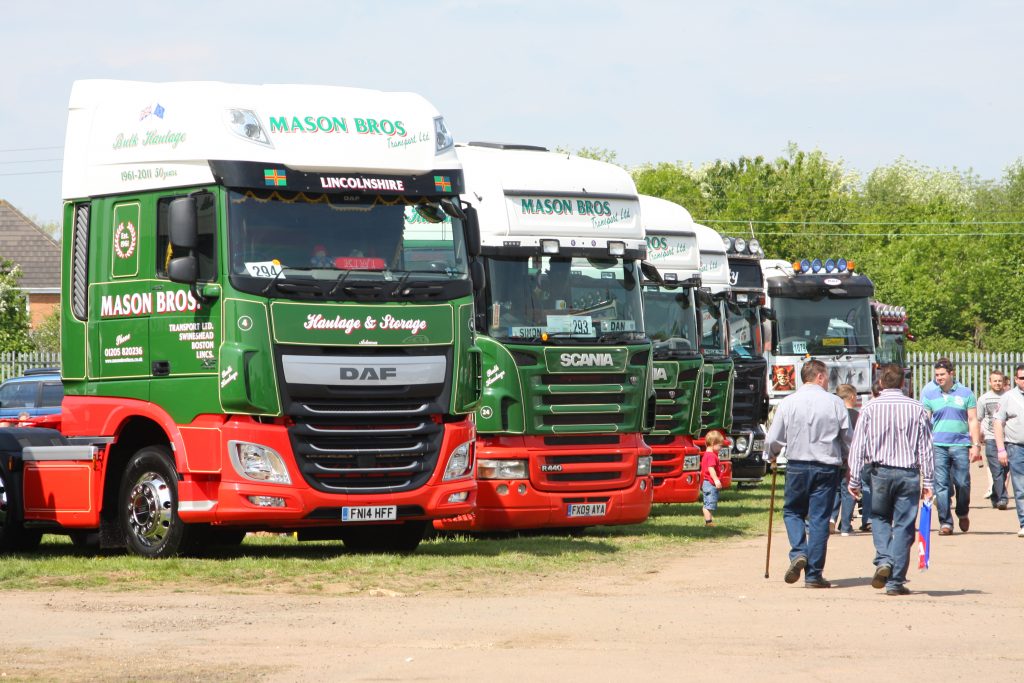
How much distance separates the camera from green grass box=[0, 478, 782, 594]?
13.2 metres

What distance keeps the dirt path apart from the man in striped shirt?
0.35 metres

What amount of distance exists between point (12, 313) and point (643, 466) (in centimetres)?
3581

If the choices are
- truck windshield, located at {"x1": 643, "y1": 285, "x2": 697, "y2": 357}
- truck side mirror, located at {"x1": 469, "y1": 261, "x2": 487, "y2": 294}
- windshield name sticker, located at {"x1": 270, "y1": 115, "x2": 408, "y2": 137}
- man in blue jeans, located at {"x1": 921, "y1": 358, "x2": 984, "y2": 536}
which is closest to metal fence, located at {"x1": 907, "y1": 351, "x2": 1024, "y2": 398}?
truck windshield, located at {"x1": 643, "y1": 285, "x2": 697, "y2": 357}

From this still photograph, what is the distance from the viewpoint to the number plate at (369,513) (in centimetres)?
1411

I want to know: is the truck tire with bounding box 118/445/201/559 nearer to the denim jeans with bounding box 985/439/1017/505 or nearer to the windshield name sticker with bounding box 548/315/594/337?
the windshield name sticker with bounding box 548/315/594/337

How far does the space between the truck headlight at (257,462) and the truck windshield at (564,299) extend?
330 centimetres

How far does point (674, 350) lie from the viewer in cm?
2086

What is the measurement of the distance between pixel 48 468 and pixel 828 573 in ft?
23.2

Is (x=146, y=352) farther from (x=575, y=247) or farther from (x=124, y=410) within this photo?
(x=575, y=247)

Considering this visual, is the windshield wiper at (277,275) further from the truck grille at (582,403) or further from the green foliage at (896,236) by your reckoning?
the green foliage at (896,236)

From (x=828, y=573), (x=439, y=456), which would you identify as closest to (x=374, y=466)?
(x=439, y=456)

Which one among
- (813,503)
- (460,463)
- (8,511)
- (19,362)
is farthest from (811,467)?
(19,362)

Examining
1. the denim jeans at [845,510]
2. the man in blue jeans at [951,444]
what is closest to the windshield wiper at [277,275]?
the denim jeans at [845,510]

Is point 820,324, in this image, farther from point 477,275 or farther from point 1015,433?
point 477,275
